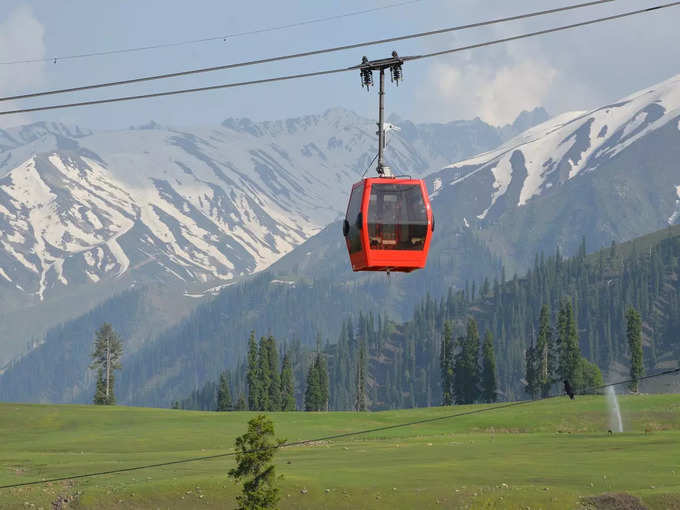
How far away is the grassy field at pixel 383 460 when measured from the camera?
232ft

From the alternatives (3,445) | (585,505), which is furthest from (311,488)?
(3,445)

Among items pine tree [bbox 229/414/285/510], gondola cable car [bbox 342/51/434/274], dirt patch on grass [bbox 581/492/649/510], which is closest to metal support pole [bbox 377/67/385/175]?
gondola cable car [bbox 342/51/434/274]

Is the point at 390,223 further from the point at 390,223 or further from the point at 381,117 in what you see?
the point at 381,117

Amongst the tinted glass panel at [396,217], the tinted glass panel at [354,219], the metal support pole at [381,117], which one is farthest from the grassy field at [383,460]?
the metal support pole at [381,117]

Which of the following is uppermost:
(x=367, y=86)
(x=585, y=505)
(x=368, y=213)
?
(x=367, y=86)

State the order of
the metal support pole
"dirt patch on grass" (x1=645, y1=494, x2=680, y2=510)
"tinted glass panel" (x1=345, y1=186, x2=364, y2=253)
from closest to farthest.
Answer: the metal support pole, "tinted glass panel" (x1=345, y1=186, x2=364, y2=253), "dirt patch on grass" (x1=645, y1=494, x2=680, y2=510)

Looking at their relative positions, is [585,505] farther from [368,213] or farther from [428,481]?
[368,213]

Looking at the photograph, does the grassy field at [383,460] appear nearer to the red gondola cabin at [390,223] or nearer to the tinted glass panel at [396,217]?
the red gondola cabin at [390,223]

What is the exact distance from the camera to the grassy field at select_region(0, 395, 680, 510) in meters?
70.6

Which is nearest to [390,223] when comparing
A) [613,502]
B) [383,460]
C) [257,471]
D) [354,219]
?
[354,219]

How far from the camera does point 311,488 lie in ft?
238

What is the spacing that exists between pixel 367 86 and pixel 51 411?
128 m

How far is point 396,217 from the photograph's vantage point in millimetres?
42969

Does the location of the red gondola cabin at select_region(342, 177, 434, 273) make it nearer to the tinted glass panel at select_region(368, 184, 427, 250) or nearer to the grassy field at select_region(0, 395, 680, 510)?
the tinted glass panel at select_region(368, 184, 427, 250)
